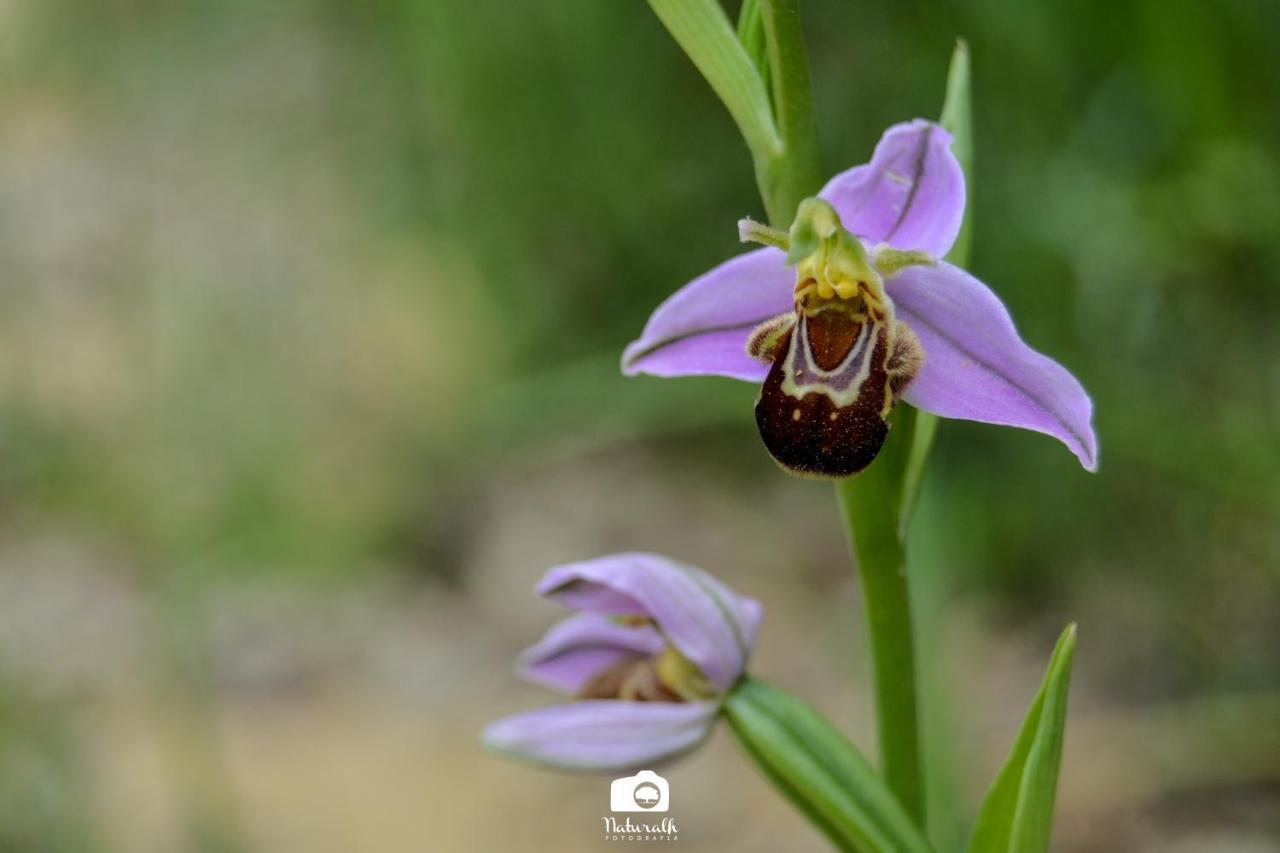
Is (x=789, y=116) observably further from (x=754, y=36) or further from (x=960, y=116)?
(x=960, y=116)

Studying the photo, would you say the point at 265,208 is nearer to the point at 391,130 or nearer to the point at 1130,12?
the point at 391,130

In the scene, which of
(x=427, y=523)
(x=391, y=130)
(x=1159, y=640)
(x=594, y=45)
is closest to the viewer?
(x=1159, y=640)

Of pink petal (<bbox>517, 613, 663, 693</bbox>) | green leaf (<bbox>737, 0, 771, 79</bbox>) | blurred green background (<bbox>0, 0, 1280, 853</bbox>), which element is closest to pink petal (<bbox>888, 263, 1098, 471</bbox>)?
green leaf (<bbox>737, 0, 771, 79</bbox>)

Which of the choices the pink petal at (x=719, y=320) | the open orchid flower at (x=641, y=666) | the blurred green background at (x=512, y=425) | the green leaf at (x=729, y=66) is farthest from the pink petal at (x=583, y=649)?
the blurred green background at (x=512, y=425)

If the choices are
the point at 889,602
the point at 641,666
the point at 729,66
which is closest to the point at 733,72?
the point at 729,66

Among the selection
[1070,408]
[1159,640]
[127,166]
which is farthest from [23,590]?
[1070,408]
